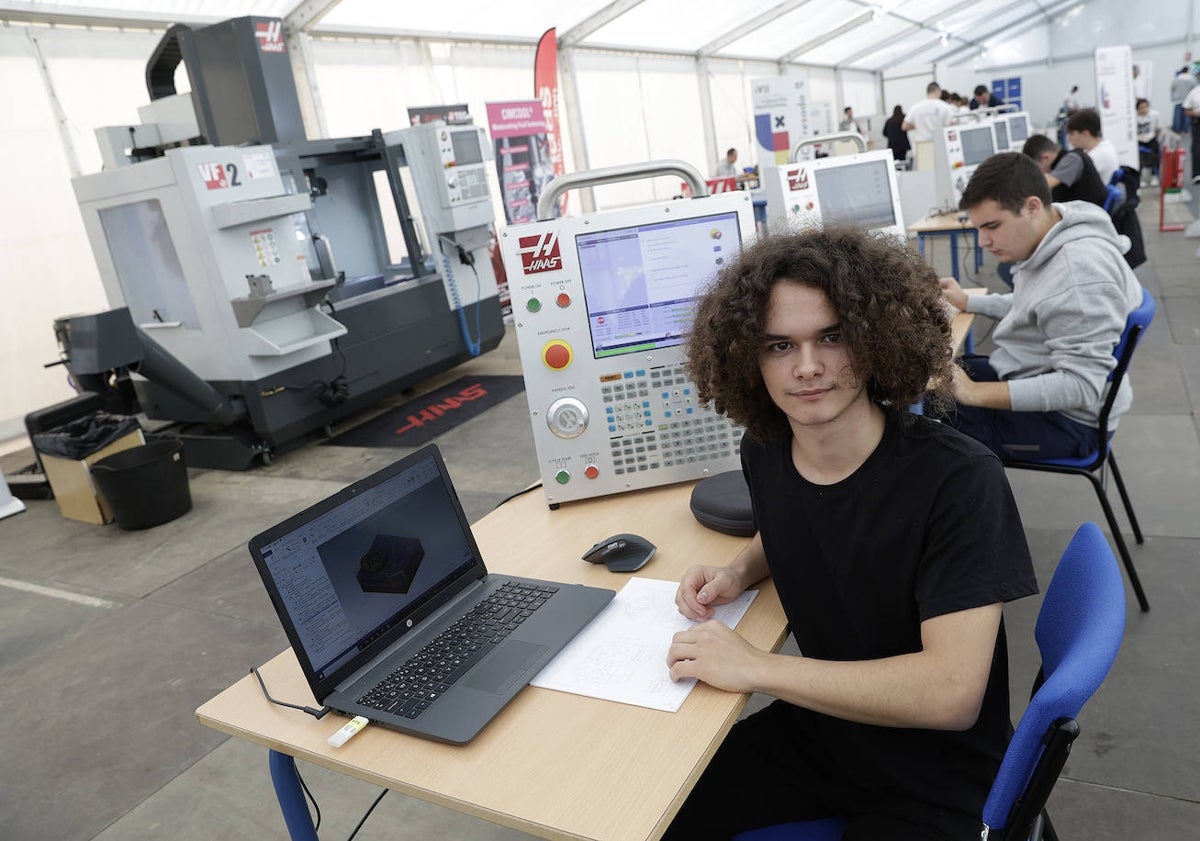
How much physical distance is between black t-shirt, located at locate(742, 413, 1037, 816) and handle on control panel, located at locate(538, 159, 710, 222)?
0.77 metres

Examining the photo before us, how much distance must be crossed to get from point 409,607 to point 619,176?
98 cm

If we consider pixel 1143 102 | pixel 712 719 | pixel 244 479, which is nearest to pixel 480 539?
pixel 712 719

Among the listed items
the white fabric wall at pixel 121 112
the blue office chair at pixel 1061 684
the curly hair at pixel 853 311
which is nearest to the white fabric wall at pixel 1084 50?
the white fabric wall at pixel 121 112

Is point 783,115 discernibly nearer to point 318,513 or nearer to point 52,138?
point 52,138

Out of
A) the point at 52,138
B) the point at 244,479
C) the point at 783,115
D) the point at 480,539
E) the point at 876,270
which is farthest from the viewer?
the point at 783,115

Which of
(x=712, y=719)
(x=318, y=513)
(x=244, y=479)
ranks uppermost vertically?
(x=318, y=513)

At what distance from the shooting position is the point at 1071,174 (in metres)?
4.98

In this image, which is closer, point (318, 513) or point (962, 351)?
point (318, 513)

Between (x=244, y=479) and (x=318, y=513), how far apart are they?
3641 millimetres

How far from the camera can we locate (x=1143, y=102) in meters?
10.9

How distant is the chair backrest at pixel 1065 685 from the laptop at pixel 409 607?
0.56 metres

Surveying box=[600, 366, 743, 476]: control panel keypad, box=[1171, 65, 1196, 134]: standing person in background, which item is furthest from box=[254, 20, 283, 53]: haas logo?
box=[1171, 65, 1196, 134]: standing person in background

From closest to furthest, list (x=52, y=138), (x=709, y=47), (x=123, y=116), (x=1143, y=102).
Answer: (x=52, y=138) < (x=123, y=116) < (x=1143, y=102) < (x=709, y=47)

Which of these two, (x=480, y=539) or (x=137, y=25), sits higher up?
(x=137, y=25)
